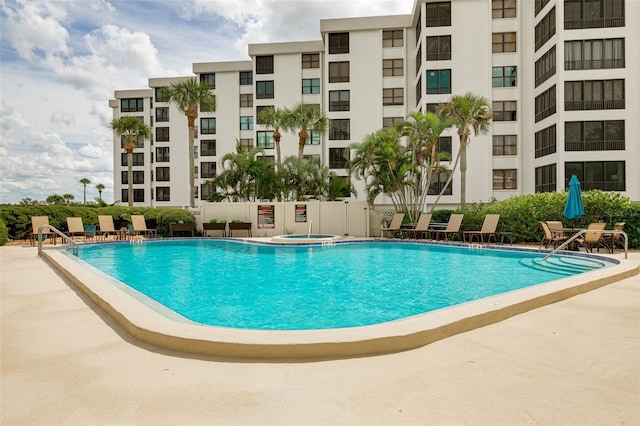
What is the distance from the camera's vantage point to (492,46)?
30.8 meters

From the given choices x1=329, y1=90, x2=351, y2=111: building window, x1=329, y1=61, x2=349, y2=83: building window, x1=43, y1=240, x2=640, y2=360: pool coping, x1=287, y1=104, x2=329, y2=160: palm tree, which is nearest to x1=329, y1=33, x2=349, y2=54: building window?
x1=329, y1=61, x2=349, y2=83: building window

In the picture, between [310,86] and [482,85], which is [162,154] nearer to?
[310,86]

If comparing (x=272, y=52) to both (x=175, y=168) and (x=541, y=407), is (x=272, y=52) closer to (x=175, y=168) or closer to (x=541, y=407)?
(x=175, y=168)

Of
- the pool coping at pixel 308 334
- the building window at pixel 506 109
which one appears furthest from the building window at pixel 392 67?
the pool coping at pixel 308 334

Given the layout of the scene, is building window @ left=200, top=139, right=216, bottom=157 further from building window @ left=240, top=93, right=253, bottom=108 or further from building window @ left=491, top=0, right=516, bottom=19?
building window @ left=491, top=0, right=516, bottom=19

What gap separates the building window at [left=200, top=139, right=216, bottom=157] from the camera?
42281 millimetres

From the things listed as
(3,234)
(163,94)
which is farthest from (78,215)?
(163,94)

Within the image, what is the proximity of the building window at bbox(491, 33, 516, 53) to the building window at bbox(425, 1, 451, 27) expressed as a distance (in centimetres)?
361

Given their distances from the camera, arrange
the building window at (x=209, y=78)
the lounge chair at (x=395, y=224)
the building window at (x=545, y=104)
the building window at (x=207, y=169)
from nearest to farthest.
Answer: the lounge chair at (x=395, y=224) < the building window at (x=545, y=104) < the building window at (x=209, y=78) < the building window at (x=207, y=169)

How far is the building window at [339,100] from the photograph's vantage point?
34156 mm

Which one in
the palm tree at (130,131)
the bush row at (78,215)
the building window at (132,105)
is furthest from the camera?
the building window at (132,105)

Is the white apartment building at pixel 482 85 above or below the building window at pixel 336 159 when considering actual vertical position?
above

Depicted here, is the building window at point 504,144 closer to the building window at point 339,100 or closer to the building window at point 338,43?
the building window at point 339,100

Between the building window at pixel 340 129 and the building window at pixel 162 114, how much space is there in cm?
2295
